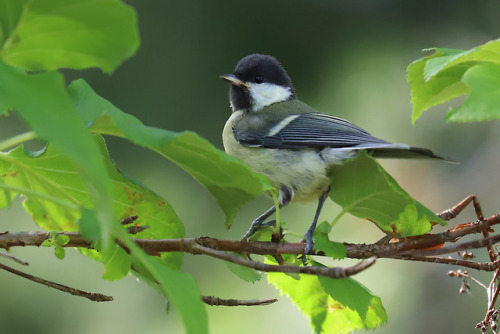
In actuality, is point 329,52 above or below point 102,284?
above

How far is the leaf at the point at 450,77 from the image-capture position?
665 millimetres

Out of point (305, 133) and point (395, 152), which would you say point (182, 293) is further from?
point (305, 133)

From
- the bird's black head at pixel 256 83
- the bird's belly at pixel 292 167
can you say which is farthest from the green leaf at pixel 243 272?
the bird's black head at pixel 256 83

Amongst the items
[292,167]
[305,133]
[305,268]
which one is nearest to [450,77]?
[305,268]

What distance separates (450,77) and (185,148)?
38 cm

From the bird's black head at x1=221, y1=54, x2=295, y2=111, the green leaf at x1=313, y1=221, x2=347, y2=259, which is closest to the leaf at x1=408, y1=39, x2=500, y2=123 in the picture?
the green leaf at x1=313, y1=221, x2=347, y2=259

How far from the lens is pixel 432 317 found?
2965 mm

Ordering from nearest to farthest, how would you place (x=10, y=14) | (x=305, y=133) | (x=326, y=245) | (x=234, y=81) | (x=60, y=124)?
(x=60, y=124) → (x=10, y=14) → (x=326, y=245) → (x=305, y=133) → (x=234, y=81)

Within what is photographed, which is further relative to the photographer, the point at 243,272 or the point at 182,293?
the point at 243,272

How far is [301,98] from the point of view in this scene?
3.49m

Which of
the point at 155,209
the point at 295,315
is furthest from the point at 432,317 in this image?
the point at 155,209

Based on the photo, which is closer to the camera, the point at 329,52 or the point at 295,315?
the point at 295,315

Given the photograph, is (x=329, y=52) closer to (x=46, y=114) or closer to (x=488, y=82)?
(x=488, y=82)

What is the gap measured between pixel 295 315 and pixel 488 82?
219 centimetres
